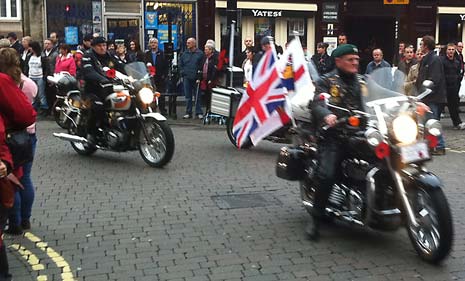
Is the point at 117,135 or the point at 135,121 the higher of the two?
the point at 135,121

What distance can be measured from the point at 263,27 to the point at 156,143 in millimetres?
12747

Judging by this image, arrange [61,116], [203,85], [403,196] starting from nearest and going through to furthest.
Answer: [403,196] → [61,116] → [203,85]

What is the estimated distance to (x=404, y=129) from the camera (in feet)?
15.8

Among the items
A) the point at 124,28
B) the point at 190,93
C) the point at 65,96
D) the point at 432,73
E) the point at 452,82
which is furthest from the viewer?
the point at 124,28

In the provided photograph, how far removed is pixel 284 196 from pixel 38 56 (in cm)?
895

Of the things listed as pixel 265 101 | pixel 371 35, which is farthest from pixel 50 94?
pixel 371 35

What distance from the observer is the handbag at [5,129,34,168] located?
4914mm

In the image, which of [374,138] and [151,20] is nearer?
[374,138]

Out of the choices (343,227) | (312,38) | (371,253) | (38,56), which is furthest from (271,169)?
(312,38)

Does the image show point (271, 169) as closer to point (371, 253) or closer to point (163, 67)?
point (371, 253)

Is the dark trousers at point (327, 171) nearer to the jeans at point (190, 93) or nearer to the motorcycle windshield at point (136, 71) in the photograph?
the motorcycle windshield at point (136, 71)

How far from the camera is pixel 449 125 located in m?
13.9

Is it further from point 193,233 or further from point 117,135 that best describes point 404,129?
point 117,135

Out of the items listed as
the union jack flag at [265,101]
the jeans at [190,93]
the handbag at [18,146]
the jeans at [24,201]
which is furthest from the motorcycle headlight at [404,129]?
the jeans at [190,93]
